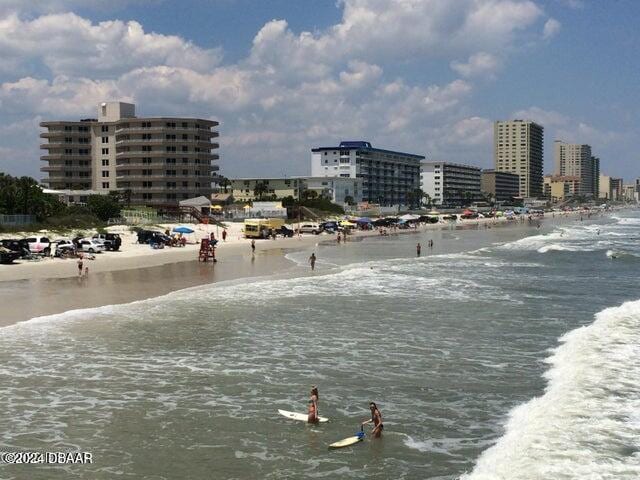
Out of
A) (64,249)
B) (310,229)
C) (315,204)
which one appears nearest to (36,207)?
(64,249)

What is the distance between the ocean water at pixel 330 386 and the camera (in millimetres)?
12977

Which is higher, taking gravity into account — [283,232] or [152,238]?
[152,238]

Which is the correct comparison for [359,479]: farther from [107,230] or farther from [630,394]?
[107,230]

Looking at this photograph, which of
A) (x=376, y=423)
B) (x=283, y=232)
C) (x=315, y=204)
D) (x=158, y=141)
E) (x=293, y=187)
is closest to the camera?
(x=376, y=423)

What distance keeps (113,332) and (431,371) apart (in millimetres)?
11741

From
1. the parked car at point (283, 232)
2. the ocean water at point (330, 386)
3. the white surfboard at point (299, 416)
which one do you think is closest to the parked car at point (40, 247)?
the ocean water at point (330, 386)

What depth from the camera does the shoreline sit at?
29516mm

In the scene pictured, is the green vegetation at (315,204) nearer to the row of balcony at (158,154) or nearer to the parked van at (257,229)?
the row of balcony at (158,154)

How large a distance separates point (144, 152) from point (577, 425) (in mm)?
100717

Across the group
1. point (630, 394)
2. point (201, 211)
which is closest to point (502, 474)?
point (630, 394)

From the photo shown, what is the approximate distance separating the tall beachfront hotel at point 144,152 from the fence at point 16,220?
42.2 m

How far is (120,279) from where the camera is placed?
38.8 m

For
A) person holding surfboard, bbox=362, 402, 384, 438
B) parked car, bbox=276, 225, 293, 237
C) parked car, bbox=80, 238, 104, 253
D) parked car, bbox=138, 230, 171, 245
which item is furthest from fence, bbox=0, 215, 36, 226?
person holding surfboard, bbox=362, 402, 384, 438

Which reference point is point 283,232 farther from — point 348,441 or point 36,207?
point 348,441
